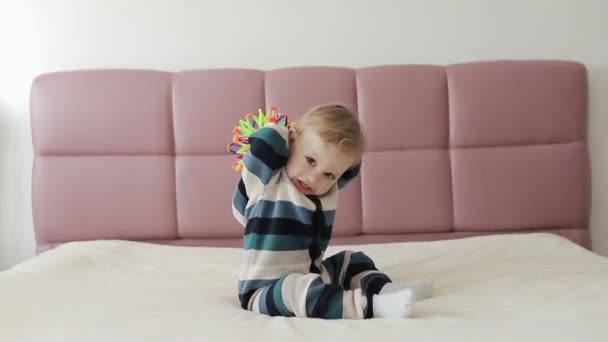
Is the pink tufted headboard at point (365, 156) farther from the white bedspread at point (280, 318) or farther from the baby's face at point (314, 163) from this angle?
the baby's face at point (314, 163)

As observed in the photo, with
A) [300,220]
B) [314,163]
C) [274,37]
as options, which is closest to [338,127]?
[314,163]

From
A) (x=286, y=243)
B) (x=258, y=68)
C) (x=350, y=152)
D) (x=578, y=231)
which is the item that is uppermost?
(x=258, y=68)

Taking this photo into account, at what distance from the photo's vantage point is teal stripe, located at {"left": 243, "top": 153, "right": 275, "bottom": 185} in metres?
1.26

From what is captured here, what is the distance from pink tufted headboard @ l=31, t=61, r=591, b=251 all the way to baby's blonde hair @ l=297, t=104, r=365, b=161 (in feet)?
2.49

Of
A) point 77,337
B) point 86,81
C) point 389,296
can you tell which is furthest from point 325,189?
point 86,81

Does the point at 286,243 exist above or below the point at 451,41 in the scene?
below

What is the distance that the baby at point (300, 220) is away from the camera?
1177 millimetres

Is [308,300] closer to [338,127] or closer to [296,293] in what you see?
[296,293]

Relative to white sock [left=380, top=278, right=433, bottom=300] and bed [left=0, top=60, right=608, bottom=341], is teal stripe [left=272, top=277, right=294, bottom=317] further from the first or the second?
bed [left=0, top=60, right=608, bottom=341]

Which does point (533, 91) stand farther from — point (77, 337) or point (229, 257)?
point (77, 337)

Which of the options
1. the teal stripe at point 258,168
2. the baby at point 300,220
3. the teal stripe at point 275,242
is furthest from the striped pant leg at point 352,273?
the teal stripe at point 258,168

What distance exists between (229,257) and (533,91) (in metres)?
1.11

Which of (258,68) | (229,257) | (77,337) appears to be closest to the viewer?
(77,337)

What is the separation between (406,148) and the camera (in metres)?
2.02
